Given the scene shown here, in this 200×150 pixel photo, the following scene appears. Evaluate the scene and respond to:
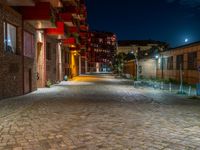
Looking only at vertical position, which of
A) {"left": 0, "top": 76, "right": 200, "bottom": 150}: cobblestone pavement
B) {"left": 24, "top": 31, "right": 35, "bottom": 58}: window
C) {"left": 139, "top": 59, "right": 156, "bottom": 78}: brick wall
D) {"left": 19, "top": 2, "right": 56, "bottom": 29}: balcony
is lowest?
{"left": 0, "top": 76, "right": 200, "bottom": 150}: cobblestone pavement

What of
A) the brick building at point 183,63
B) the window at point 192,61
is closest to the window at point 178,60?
the brick building at point 183,63

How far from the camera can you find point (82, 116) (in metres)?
12.9

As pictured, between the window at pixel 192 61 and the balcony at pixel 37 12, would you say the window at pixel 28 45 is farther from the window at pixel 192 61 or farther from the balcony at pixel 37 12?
the window at pixel 192 61

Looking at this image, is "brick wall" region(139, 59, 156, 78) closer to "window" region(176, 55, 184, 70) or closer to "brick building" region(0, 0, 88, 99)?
"window" region(176, 55, 184, 70)

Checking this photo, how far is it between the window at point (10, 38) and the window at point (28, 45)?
1847 mm

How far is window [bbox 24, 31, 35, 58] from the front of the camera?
80.1ft

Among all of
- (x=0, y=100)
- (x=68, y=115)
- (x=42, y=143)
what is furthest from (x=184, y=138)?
(x=0, y=100)

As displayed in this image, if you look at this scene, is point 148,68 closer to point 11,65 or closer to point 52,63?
point 52,63

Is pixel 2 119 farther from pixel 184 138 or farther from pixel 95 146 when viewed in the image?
pixel 184 138

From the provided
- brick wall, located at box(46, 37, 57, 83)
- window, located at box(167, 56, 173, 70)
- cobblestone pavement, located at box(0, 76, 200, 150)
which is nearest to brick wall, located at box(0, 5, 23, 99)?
cobblestone pavement, located at box(0, 76, 200, 150)

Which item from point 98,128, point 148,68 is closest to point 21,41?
point 98,128

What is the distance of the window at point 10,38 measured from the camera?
804 inches

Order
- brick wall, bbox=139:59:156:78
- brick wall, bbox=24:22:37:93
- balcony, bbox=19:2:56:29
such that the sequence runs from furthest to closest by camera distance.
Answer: brick wall, bbox=139:59:156:78
brick wall, bbox=24:22:37:93
balcony, bbox=19:2:56:29

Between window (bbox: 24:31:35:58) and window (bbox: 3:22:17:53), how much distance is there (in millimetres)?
1847
